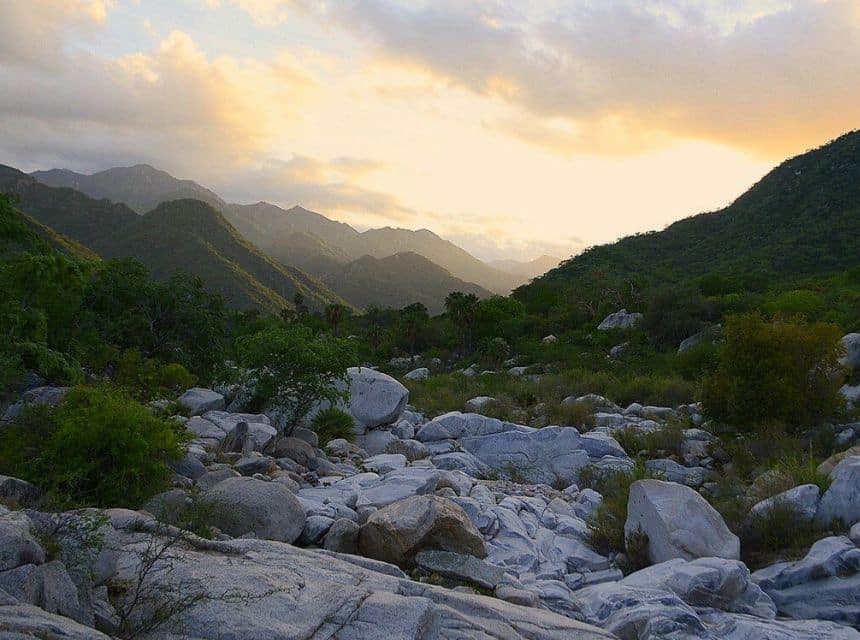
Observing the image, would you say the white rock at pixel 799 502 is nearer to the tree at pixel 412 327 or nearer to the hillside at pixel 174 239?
the tree at pixel 412 327

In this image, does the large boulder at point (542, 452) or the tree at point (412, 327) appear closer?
the large boulder at point (542, 452)

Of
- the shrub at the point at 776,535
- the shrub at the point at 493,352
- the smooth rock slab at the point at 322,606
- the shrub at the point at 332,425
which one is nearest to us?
the smooth rock slab at the point at 322,606

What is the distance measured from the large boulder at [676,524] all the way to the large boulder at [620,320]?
30.1 metres

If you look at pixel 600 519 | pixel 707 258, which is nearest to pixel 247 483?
pixel 600 519

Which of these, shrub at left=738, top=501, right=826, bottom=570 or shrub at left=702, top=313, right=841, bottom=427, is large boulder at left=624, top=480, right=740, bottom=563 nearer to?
shrub at left=738, top=501, right=826, bottom=570

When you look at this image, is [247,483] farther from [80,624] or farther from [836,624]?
[836,624]

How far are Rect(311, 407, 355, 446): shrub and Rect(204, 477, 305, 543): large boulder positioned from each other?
21.1 ft

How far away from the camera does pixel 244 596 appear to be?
4.92 meters

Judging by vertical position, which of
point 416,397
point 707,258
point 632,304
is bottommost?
point 416,397

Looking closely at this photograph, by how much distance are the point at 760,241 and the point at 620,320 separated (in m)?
25.0

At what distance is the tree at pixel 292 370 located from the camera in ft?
45.1

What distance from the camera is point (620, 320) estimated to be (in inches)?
1554

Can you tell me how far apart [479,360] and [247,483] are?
96.9 ft

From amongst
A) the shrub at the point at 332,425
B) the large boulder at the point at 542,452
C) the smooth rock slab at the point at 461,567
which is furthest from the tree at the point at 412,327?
the smooth rock slab at the point at 461,567
